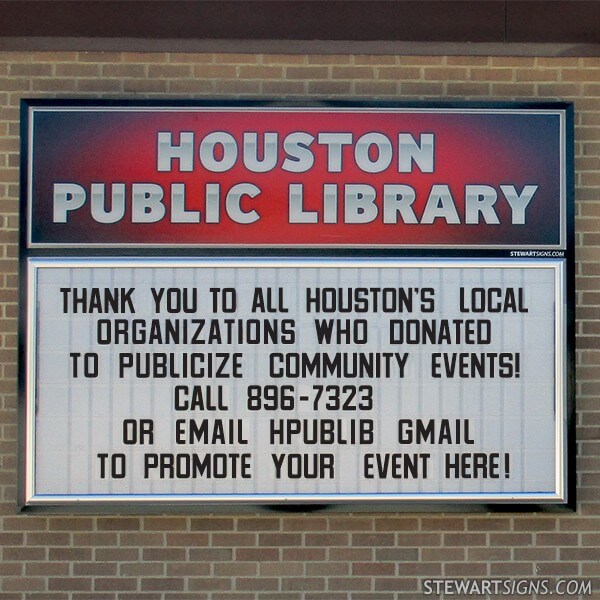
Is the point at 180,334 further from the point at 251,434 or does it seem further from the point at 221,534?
the point at 221,534

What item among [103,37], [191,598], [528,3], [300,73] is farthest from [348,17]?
[191,598]

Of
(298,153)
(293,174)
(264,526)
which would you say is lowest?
(264,526)

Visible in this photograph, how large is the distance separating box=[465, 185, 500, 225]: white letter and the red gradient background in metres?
0.04

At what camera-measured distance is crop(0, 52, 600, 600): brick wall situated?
203 inches

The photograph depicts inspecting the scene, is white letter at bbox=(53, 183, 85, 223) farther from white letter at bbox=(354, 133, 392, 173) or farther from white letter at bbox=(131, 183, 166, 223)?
white letter at bbox=(354, 133, 392, 173)

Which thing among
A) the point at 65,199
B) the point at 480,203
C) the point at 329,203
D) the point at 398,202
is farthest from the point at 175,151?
the point at 480,203

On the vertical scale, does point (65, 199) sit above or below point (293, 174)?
below

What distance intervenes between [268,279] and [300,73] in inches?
52.6

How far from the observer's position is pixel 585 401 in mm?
5215

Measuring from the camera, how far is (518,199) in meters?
5.20

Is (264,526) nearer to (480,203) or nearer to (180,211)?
(180,211)

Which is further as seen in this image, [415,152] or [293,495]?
[415,152]

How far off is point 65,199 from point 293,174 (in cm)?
143

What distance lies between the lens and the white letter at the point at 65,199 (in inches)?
202
